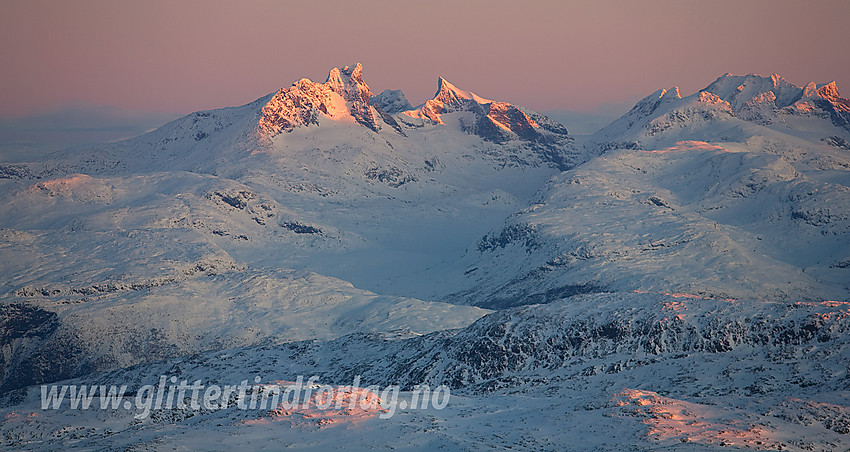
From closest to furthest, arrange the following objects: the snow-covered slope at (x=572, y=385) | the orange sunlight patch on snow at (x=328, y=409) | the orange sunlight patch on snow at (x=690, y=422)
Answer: the orange sunlight patch on snow at (x=690, y=422), the snow-covered slope at (x=572, y=385), the orange sunlight patch on snow at (x=328, y=409)

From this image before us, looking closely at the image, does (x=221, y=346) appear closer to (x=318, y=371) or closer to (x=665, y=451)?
(x=318, y=371)

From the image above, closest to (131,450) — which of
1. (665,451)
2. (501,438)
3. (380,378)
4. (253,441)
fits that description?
(253,441)

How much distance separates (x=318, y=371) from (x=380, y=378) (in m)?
15.6

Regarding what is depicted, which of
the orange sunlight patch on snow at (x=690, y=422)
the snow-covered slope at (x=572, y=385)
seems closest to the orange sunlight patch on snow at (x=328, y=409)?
the snow-covered slope at (x=572, y=385)

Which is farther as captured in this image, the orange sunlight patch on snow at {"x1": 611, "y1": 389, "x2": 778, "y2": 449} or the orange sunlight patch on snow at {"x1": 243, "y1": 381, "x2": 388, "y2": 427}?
the orange sunlight patch on snow at {"x1": 243, "y1": 381, "x2": 388, "y2": 427}

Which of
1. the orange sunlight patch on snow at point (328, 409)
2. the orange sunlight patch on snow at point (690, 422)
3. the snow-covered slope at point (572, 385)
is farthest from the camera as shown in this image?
the orange sunlight patch on snow at point (328, 409)

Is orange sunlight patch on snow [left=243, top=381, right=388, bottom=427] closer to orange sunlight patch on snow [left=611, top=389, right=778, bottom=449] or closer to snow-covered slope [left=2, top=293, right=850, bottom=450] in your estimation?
snow-covered slope [left=2, top=293, right=850, bottom=450]

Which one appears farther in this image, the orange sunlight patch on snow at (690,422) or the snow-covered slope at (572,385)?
the snow-covered slope at (572,385)

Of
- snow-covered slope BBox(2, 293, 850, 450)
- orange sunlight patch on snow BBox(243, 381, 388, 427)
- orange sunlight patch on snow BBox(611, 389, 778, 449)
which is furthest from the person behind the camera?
orange sunlight patch on snow BBox(243, 381, 388, 427)

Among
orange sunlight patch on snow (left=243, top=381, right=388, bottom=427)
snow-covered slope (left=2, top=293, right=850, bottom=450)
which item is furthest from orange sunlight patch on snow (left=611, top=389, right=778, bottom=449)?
orange sunlight patch on snow (left=243, top=381, right=388, bottom=427)

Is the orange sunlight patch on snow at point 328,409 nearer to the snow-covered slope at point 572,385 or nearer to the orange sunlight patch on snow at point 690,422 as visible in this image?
the snow-covered slope at point 572,385

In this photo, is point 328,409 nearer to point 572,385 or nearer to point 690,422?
point 572,385

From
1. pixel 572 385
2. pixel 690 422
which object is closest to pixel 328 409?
pixel 572 385

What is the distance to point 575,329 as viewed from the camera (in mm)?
104312
